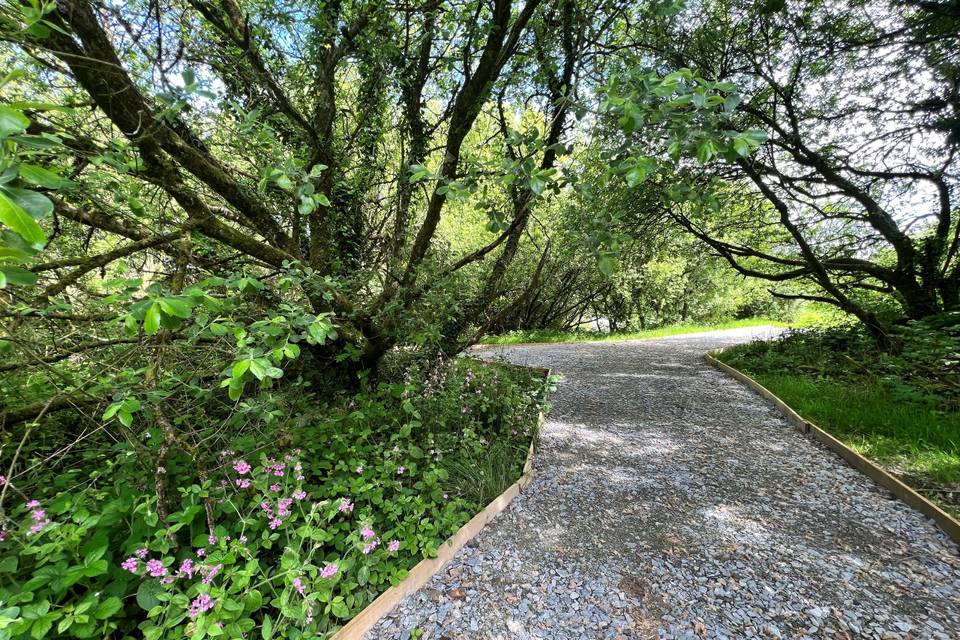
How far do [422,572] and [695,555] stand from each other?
155 centimetres

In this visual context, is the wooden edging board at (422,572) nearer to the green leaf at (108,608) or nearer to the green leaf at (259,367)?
the green leaf at (108,608)

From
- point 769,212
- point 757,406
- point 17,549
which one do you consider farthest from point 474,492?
point 769,212

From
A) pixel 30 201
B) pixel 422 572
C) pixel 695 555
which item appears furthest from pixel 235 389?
pixel 695 555

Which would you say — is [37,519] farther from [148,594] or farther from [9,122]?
[9,122]

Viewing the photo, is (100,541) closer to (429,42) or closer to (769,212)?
(429,42)

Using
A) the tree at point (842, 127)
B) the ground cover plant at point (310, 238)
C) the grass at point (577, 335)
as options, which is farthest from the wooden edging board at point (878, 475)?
the grass at point (577, 335)

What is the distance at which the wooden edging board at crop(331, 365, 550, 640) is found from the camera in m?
1.53

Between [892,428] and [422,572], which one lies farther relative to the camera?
[892,428]

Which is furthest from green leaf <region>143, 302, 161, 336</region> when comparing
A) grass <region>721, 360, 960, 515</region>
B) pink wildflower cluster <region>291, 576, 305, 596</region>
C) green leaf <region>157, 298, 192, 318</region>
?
grass <region>721, 360, 960, 515</region>

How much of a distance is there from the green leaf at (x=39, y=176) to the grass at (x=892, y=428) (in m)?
4.46

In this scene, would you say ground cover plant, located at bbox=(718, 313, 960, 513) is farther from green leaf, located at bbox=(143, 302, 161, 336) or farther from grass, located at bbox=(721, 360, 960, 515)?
→ green leaf, located at bbox=(143, 302, 161, 336)

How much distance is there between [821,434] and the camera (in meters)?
3.47

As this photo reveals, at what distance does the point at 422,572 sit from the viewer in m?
1.83

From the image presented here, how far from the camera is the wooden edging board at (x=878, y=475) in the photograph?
7.25 ft
